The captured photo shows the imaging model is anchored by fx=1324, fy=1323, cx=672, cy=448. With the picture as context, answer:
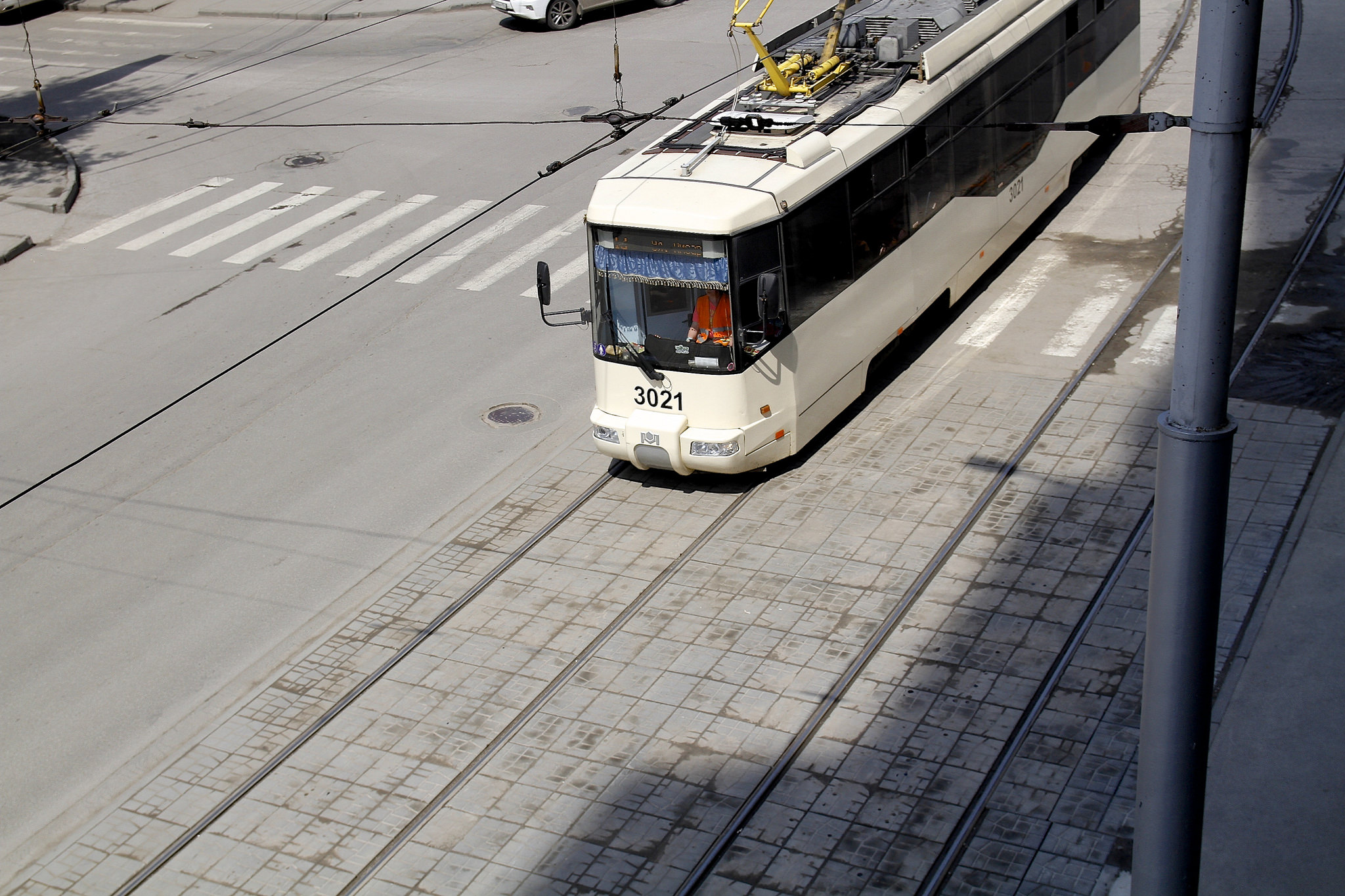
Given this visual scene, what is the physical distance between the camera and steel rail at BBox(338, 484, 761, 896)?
26.7 feet

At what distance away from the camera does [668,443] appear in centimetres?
1152

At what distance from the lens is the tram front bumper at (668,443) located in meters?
11.4

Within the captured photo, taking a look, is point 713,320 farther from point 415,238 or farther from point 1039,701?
point 415,238

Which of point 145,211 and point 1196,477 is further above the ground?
point 1196,477

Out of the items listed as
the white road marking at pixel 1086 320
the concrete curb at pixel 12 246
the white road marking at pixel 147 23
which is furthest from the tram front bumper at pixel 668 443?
the white road marking at pixel 147 23

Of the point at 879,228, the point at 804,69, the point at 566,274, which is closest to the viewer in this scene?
the point at 879,228

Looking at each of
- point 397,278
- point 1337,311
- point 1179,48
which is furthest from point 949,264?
point 1179,48

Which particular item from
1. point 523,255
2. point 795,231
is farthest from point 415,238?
point 795,231

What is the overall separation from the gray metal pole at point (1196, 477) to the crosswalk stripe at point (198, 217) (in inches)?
712

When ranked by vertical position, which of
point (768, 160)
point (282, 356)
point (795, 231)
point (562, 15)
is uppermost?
point (768, 160)

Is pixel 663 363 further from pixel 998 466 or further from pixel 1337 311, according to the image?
pixel 1337 311

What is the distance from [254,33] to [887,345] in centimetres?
2501

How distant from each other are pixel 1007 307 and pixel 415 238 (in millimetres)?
8595

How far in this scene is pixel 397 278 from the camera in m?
17.8
